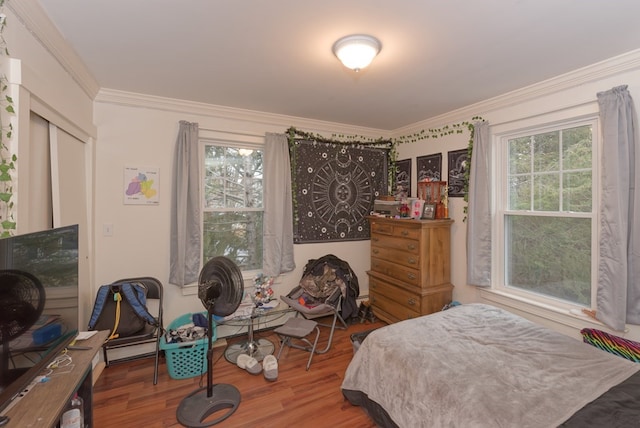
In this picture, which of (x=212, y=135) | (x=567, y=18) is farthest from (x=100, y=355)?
(x=567, y=18)

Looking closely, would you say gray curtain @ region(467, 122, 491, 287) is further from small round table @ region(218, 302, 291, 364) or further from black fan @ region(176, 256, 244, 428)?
black fan @ region(176, 256, 244, 428)

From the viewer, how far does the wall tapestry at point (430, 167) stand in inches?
137

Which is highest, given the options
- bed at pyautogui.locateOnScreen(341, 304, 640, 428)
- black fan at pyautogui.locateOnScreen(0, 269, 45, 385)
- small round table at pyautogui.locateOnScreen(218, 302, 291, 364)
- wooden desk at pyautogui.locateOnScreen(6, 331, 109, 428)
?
black fan at pyautogui.locateOnScreen(0, 269, 45, 385)

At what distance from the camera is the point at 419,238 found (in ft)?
10.2

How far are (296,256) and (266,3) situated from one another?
2.64 m

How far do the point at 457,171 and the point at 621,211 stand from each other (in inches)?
55.9

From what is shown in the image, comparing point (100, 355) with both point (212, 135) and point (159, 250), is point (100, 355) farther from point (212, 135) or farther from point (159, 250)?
point (212, 135)

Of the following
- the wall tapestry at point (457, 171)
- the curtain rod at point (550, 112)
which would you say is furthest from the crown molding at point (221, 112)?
the curtain rod at point (550, 112)

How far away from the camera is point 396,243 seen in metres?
3.42

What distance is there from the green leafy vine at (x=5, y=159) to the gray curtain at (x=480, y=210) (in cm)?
340

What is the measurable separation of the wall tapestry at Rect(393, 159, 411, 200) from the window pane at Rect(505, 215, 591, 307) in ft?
4.23

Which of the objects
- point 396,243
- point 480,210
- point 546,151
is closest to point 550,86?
point 546,151

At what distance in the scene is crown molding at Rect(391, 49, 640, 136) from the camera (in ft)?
6.68

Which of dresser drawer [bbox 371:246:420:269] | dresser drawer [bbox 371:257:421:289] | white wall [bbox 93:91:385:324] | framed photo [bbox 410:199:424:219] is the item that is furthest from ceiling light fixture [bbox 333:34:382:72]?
dresser drawer [bbox 371:257:421:289]
